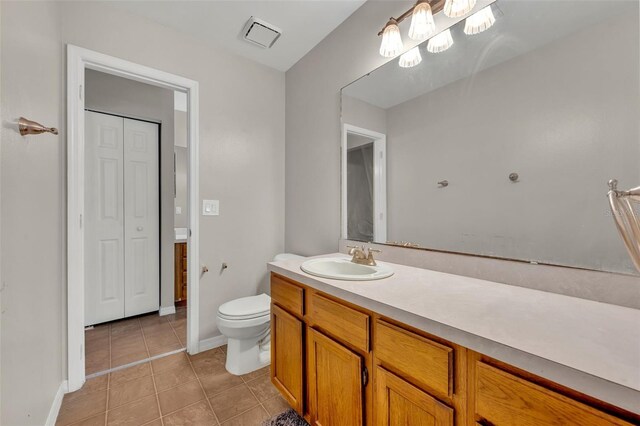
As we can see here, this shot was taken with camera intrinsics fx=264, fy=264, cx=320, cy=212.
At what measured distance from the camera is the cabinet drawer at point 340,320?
957 mm

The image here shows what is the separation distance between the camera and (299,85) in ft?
7.93

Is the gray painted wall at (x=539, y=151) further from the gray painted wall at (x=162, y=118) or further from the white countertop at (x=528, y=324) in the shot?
the gray painted wall at (x=162, y=118)

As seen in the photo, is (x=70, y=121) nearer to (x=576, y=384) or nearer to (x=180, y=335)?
(x=180, y=335)

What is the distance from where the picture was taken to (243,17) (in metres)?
1.90

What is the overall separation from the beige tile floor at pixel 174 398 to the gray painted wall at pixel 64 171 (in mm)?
205

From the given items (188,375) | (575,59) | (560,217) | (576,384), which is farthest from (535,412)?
(188,375)

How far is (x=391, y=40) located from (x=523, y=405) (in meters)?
1.66

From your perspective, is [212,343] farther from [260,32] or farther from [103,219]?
[260,32]

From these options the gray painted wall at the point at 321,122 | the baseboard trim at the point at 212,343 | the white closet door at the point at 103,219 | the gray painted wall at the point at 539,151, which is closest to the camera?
the gray painted wall at the point at 539,151

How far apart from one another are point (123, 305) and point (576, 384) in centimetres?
330

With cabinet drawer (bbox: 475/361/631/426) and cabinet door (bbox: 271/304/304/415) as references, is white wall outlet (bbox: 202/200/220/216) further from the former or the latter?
cabinet drawer (bbox: 475/361/631/426)

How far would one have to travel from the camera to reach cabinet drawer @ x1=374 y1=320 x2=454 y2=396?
72 cm

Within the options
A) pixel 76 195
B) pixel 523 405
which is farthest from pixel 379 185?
pixel 76 195

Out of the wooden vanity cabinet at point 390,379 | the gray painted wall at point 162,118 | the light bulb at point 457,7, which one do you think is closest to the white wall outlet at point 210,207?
the gray painted wall at point 162,118
